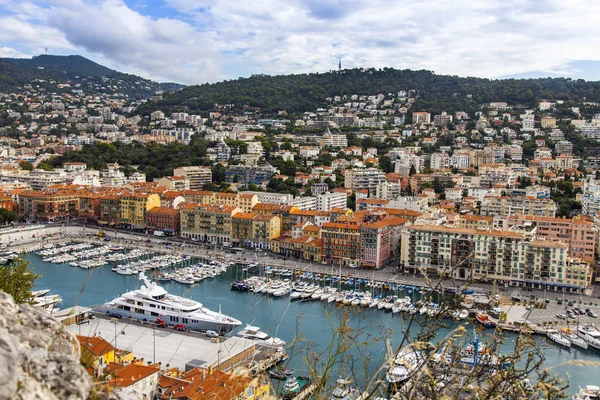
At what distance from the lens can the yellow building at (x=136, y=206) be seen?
2097 cm

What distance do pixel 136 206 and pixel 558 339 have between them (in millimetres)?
14902

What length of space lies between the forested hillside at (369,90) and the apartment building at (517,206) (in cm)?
2667

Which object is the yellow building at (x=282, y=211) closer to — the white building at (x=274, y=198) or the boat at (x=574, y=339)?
the white building at (x=274, y=198)

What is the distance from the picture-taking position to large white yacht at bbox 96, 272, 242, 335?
10.2 metres

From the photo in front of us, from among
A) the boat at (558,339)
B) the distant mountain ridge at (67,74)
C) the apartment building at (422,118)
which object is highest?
the distant mountain ridge at (67,74)

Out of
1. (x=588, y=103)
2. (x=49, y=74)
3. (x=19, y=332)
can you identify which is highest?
(x=49, y=74)

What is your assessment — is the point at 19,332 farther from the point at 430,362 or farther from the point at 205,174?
the point at 205,174

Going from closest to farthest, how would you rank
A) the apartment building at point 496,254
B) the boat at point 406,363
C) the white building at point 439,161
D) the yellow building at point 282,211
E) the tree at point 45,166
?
the boat at point 406,363
the apartment building at point 496,254
the yellow building at point 282,211
the tree at point 45,166
the white building at point 439,161

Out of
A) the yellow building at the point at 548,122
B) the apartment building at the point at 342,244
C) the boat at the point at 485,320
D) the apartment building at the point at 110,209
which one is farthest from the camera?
the yellow building at the point at 548,122

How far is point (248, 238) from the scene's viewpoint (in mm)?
18625

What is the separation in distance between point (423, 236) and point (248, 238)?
234 inches

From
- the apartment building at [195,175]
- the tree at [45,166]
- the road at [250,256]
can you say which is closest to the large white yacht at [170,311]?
the road at [250,256]

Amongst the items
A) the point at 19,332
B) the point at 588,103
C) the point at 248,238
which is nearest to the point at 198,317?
the point at 248,238

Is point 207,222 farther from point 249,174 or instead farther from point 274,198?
point 249,174
